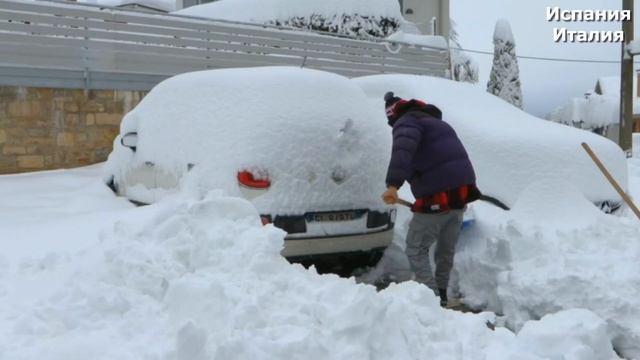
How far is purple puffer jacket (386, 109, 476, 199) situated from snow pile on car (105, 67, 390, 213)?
313mm

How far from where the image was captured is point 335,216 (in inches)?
173

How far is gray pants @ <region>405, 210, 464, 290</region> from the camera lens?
4375 mm

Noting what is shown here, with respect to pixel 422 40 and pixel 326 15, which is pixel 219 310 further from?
pixel 326 15

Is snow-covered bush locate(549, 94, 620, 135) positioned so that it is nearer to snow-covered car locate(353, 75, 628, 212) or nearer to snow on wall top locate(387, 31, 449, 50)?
snow on wall top locate(387, 31, 449, 50)

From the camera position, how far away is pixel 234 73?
4734mm

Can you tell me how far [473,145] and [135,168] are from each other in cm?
287

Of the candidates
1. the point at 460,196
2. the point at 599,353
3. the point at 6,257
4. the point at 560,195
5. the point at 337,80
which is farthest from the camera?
the point at 560,195

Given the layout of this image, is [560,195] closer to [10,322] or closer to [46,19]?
[10,322]

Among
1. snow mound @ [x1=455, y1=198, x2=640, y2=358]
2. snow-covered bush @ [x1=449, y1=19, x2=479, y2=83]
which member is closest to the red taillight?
snow mound @ [x1=455, y1=198, x2=640, y2=358]

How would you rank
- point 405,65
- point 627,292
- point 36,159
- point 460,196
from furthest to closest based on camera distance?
point 405,65, point 36,159, point 460,196, point 627,292

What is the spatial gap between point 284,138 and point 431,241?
1.27m

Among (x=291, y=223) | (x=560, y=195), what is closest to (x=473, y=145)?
(x=560, y=195)

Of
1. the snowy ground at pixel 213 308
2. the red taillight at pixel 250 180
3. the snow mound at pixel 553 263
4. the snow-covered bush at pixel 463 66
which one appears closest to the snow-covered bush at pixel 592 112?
the snow-covered bush at pixel 463 66

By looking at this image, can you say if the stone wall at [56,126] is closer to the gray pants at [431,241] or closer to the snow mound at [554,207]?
the gray pants at [431,241]
